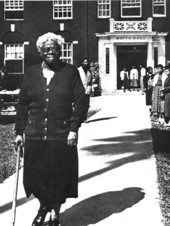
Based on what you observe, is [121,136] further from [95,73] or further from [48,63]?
[95,73]

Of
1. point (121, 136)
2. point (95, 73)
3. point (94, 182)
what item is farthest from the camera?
point (95, 73)

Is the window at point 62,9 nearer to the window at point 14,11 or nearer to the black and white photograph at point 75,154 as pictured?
the window at point 14,11

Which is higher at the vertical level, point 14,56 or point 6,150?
point 14,56

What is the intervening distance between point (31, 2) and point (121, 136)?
2072 centimetres

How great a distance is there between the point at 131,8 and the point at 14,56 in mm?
7907

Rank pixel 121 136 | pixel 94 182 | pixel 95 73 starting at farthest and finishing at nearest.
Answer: pixel 95 73
pixel 121 136
pixel 94 182

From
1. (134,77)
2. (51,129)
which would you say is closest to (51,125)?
(51,129)

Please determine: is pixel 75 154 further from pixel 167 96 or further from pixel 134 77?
pixel 134 77

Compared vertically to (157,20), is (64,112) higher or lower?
lower

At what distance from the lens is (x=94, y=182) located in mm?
6434

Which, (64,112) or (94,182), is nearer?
(64,112)

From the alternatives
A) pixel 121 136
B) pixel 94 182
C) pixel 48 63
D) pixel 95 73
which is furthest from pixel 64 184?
pixel 95 73

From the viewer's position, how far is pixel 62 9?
2980 centimetres

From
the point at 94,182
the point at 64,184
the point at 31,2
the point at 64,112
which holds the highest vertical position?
the point at 31,2
